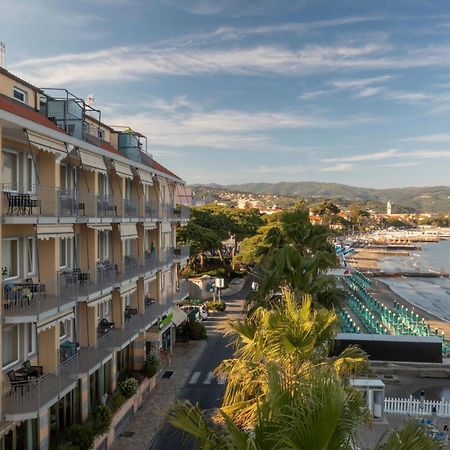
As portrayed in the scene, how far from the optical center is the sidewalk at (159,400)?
18875mm

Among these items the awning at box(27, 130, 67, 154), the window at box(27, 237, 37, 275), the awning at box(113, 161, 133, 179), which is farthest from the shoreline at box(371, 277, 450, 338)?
the awning at box(27, 130, 67, 154)

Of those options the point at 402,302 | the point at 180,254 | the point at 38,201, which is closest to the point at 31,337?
the point at 38,201

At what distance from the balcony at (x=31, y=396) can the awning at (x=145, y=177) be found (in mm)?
11472

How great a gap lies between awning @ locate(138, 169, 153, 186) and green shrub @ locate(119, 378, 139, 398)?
962cm

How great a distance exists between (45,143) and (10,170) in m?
1.31

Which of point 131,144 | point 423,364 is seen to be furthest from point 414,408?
point 131,144

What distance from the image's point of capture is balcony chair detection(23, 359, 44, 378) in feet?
46.0

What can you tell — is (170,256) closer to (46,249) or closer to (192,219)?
(46,249)

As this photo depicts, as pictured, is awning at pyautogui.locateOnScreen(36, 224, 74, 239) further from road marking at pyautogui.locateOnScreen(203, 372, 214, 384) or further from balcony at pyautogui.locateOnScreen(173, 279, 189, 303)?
balcony at pyautogui.locateOnScreen(173, 279, 189, 303)

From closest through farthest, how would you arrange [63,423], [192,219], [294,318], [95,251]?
A: [294,318], [63,423], [95,251], [192,219]

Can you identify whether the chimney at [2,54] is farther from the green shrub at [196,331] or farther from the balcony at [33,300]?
the green shrub at [196,331]

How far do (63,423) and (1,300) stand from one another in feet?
20.6

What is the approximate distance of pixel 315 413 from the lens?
5129 mm

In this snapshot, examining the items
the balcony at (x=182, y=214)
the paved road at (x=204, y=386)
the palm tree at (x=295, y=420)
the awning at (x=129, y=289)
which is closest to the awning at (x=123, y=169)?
the awning at (x=129, y=289)
